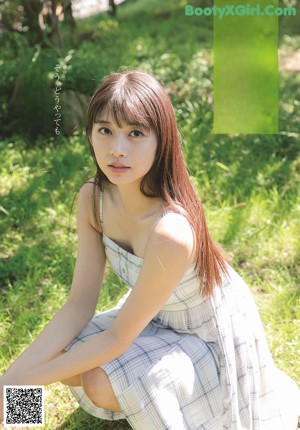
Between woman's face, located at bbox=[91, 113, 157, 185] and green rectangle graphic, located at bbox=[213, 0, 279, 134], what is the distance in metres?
0.54

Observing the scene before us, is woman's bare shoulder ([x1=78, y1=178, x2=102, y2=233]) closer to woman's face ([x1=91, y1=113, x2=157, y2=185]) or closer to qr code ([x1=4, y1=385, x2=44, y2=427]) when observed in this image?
woman's face ([x1=91, y1=113, x2=157, y2=185])

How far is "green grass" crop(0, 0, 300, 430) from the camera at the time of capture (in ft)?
8.13

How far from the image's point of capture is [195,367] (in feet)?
5.94

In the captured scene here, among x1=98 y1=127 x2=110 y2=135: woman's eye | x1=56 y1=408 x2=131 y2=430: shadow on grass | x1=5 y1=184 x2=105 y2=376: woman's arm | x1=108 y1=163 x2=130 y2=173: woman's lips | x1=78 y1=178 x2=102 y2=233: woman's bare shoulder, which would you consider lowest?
x1=56 y1=408 x2=131 y2=430: shadow on grass

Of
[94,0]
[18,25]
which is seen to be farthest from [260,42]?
[94,0]

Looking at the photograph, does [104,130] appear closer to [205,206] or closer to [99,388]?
[99,388]

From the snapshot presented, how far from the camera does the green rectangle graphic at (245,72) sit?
7.46 feet

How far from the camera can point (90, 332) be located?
1.94 meters

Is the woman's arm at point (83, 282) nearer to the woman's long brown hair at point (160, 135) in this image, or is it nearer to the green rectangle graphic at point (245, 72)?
the woman's long brown hair at point (160, 135)

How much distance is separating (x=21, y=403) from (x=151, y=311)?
37 centimetres

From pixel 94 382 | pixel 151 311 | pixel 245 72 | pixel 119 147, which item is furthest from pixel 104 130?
pixel 245 72

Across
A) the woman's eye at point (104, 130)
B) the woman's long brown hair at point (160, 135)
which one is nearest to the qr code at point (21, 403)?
the woman's long brown hair at point (160, 135)

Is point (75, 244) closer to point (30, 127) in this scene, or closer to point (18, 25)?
point (30, 127)

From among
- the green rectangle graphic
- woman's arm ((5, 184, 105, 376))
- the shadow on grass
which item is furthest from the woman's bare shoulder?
the shadow on grass
